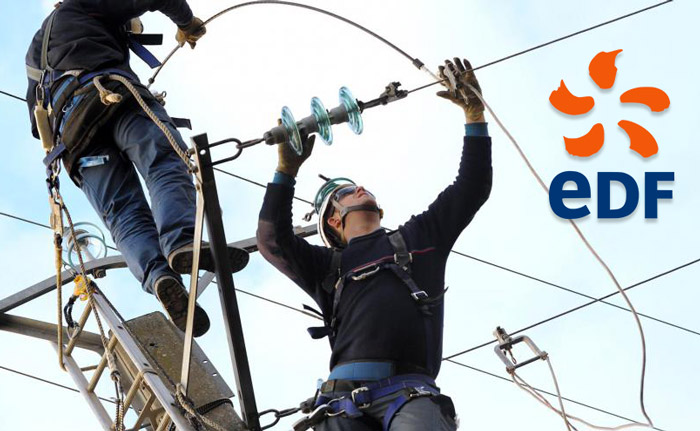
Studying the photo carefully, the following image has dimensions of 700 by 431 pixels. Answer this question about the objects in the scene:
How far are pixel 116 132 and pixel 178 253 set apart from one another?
98 centimetres

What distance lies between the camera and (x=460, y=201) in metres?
4.93

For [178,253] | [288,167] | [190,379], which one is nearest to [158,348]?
Answer: [190,379]

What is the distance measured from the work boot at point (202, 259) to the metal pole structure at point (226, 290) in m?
0.06

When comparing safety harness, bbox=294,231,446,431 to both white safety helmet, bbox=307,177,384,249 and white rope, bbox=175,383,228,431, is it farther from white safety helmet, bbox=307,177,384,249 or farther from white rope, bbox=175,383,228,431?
white rope, bbox=175,383,228,431

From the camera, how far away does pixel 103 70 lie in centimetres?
562

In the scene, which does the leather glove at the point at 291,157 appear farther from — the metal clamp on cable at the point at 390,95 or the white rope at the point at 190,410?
the white rope at the point at 190,410

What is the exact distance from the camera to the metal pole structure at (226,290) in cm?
451

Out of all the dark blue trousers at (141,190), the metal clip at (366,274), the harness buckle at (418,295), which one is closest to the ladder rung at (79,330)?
the dark blue trousers at (141,190)

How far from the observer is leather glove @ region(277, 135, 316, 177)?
4.77m

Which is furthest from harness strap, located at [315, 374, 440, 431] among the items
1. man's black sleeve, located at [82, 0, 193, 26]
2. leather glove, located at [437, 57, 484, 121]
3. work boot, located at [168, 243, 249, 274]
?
man's black sleeve, located at [82, 0, 193, 26]

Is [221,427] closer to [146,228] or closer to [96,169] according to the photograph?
[146,228]

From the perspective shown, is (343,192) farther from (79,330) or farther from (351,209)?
(79,330)

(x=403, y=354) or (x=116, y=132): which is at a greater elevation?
(x=116, y=132)

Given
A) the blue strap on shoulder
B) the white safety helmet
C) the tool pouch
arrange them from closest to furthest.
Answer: the white safety helmet, the tool pouch, the blue strap on shoulder
